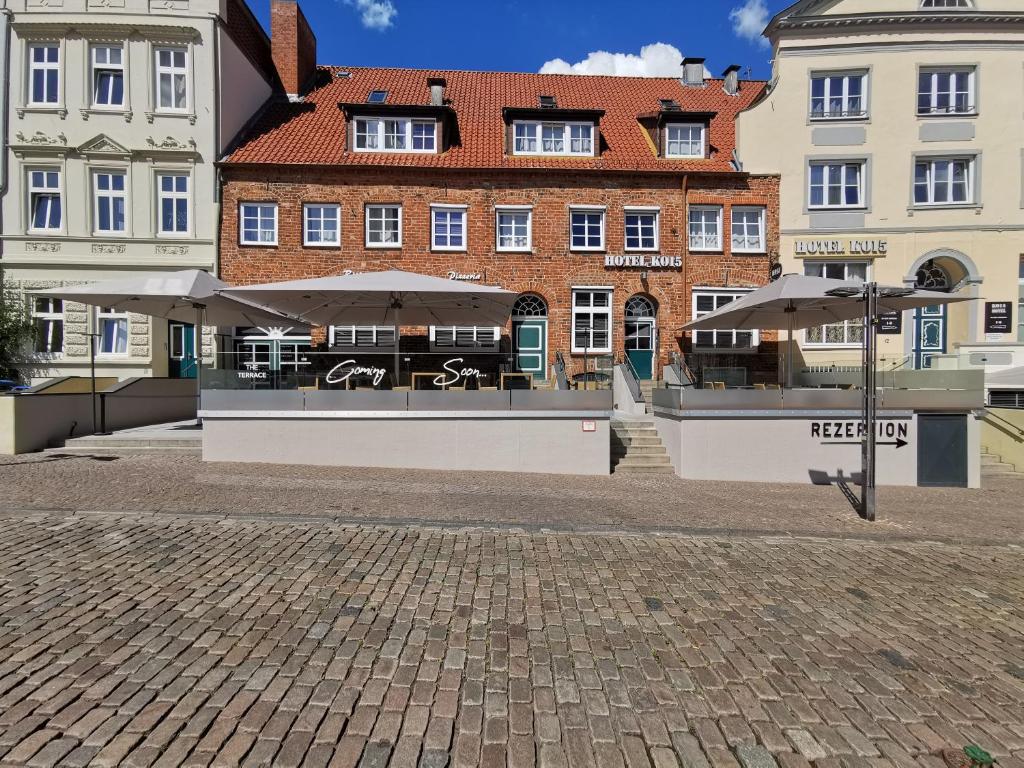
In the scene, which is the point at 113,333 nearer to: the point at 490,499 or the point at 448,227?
the point at 448,227

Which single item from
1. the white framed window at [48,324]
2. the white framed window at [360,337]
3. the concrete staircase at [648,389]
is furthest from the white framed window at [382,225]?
the white framed window at [48,324]

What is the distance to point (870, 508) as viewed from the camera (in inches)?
307

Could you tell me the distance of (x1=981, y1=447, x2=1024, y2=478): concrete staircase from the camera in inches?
498

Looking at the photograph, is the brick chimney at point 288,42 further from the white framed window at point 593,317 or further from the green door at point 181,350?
the white framed window at point 593,317

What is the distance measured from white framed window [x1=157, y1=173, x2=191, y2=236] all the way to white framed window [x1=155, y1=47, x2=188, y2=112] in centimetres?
201

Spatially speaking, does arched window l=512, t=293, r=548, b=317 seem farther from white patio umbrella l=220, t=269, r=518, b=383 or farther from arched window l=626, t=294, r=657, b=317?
white patio umbrella l=220, t=269, r=518, b=383

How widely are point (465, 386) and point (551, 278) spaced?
767cm

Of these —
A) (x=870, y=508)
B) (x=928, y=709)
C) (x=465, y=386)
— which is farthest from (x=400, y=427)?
(x=928, y=709)

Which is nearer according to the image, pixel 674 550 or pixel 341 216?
pixel 674 550

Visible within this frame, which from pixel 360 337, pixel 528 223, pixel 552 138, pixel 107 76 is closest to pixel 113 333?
pixel 360 337

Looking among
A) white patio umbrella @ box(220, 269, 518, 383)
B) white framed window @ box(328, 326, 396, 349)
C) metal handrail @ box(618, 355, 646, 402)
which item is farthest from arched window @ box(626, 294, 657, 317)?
white framed window @ box(328, 326, 396, 349)

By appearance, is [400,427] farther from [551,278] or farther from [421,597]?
[551,278]

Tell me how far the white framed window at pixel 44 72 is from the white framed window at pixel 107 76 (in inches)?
41.3

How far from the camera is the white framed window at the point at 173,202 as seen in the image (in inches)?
642
